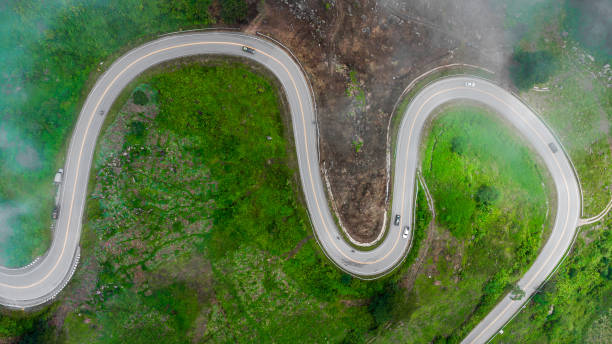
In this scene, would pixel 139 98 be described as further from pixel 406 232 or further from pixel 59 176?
pixel 406 232

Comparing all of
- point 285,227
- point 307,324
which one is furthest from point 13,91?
point 307,324

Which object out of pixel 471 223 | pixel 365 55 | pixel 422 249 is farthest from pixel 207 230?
pixel 471 223

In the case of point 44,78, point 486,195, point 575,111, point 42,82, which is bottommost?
point 486,195

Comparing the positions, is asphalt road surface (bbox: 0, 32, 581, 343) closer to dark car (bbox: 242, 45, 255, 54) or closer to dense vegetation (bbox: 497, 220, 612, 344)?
dark car (bbox: 242, 45, 255, 54)

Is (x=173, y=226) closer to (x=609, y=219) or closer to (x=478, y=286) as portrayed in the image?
(x=478, y=286)

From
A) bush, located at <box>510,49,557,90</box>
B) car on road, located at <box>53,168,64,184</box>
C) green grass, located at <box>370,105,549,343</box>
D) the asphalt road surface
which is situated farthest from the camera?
green grass, located at <box>370,105,549,343</box>

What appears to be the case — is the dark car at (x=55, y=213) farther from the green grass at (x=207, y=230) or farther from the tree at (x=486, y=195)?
the tree at (x=486, y=195)

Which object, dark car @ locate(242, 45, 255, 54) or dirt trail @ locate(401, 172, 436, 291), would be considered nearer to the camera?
dark car @ locate(242, 45, 255, 54)

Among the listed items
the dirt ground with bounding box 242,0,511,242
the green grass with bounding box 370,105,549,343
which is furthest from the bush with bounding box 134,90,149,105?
the green grass with bounding box 370,105,549,343
